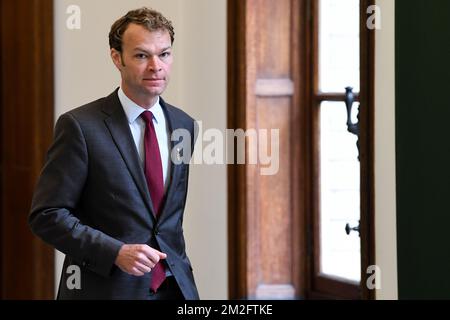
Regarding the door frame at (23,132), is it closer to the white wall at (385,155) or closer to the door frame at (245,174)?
the door frame at (245,174)

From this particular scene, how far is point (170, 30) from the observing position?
8.21 ft

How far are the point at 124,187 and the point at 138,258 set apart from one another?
0.66ft

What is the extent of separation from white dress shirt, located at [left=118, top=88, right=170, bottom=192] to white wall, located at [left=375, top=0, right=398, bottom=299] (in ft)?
2.42

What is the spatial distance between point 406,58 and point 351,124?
491mm

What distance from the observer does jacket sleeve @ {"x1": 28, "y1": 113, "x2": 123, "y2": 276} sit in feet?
8.00

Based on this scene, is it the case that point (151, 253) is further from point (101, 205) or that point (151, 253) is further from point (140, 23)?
point (140, 23)

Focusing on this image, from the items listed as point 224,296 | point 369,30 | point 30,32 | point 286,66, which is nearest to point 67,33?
point 30,32

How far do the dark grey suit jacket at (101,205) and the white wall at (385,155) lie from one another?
0.70 meters

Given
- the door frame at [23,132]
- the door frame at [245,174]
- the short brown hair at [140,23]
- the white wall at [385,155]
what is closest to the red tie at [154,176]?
the short brown hair at [140,23]

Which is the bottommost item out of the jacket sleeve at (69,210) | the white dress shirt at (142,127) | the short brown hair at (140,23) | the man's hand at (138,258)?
the man's hand at (138,258)

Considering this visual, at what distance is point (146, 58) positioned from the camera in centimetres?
248

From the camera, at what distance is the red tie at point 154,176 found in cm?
253

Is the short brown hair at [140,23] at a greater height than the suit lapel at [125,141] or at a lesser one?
Answer: greater

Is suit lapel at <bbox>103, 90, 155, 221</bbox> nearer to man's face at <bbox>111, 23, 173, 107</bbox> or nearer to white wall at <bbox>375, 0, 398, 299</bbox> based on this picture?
man's face at <bbox>111, 23, 173, 107</bbox>
